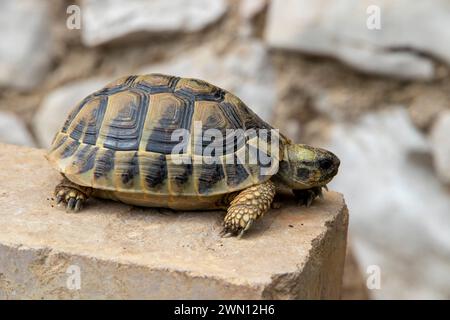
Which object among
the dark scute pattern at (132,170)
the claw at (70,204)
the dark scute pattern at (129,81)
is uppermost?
the dark scute pattern at (129,81)

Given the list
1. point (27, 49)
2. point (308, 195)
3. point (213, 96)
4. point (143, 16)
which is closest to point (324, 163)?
point (308, 195)

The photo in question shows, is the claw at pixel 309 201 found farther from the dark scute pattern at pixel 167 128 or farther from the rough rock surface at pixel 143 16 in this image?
the rough rock surface at pixel 143 16

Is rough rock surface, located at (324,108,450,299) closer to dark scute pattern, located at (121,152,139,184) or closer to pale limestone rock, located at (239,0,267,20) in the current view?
pale limestone rock, located at (239,0,267,20)

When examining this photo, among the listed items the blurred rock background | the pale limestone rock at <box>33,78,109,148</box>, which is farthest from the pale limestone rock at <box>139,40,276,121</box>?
the pale limestone rock at <box>33,78,109,148</box>

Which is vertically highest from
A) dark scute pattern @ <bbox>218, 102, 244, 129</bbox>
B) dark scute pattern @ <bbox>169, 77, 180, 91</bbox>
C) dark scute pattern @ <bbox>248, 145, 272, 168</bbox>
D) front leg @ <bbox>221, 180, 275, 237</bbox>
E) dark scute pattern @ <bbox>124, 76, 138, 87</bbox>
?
dark scute pattern @ <bbox>169, 77, 180, 91</bbox>

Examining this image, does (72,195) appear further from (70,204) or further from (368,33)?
(368,33)

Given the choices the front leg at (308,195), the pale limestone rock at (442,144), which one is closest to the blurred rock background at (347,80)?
the pale limestone rock at (442,144)

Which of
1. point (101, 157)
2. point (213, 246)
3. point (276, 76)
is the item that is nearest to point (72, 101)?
point (276, 76)
